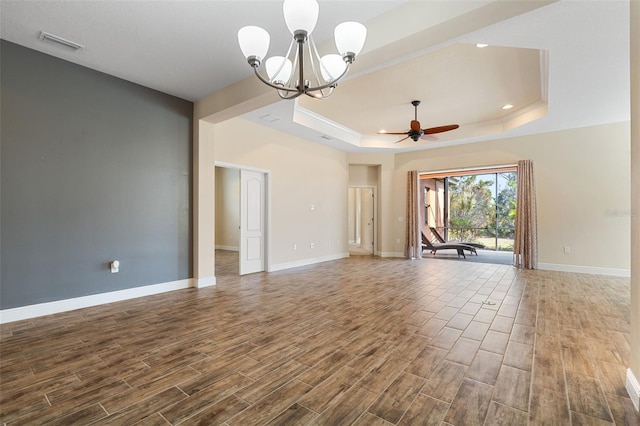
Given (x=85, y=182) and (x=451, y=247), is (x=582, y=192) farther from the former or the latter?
(x=85, y=182)

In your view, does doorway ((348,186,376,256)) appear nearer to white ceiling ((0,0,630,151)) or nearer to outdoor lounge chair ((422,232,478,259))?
outdoor lounge chair ((422,232,478,259))

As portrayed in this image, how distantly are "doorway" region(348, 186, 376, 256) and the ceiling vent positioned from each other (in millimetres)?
7413

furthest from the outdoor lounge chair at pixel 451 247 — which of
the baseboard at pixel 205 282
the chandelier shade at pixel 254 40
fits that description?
the chandelier shade at pixel 254 40

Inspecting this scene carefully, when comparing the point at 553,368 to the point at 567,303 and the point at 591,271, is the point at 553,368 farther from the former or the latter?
the point at 591,271

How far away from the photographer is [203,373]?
7.17 feet

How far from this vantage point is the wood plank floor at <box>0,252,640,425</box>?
1.75m

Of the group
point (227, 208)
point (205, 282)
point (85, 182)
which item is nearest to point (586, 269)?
point (205, 282)

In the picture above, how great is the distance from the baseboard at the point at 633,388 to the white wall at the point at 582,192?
5.35 metres

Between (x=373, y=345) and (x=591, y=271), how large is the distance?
6030mm

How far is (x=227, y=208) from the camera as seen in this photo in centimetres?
1045

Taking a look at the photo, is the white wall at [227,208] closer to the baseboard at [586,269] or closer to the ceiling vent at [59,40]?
the ceiling vent at [59,40]

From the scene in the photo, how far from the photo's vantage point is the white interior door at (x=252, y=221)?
5.93m

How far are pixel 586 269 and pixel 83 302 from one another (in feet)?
28.7

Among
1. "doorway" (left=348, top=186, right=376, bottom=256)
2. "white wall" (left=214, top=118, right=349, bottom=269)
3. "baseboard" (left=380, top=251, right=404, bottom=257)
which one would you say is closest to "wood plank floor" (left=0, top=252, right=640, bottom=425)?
"white wall" (left=214, top=118, right=349, bottom=269)
